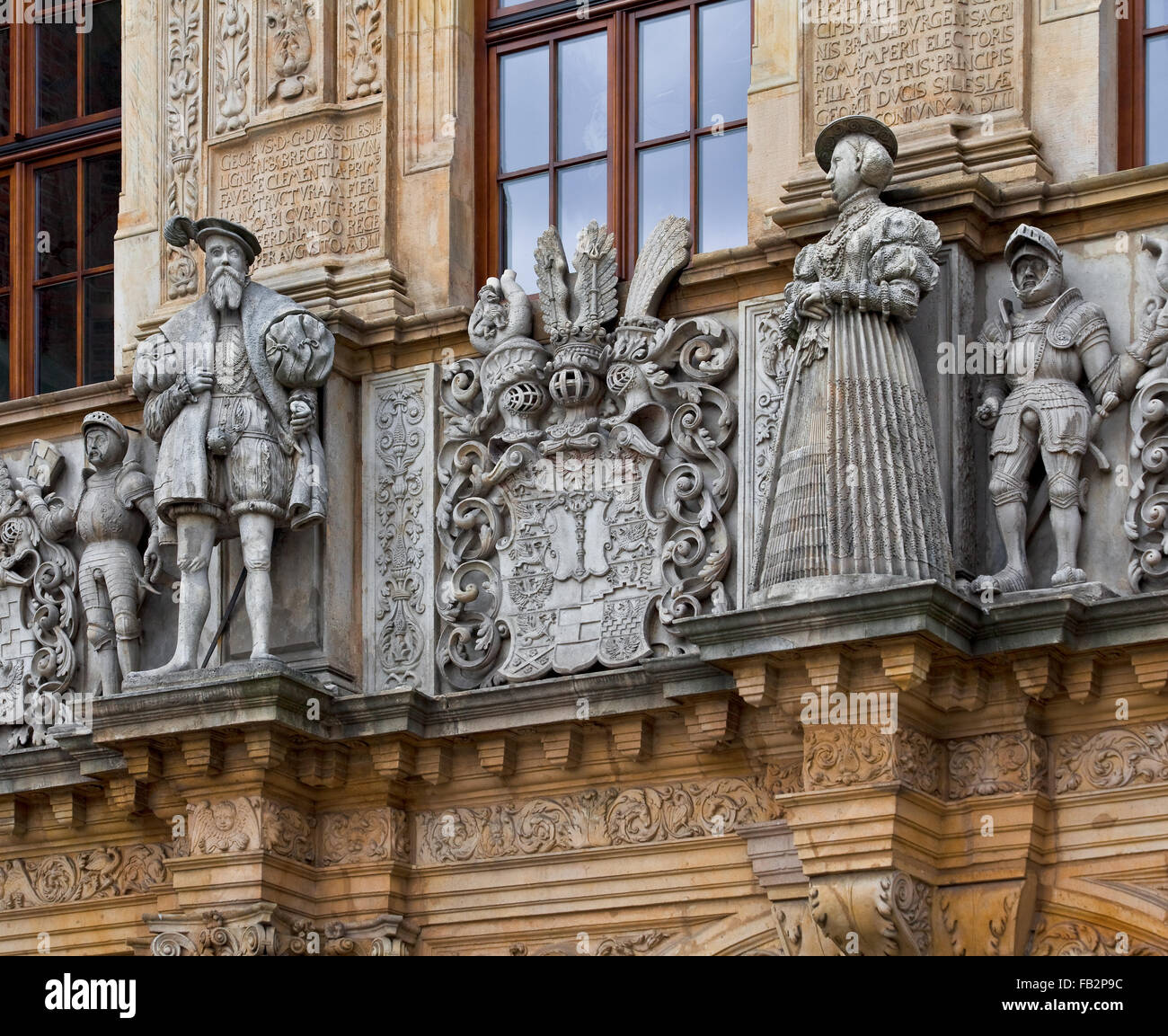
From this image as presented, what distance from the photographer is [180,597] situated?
14016 mm

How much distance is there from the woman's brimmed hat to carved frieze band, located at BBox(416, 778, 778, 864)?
8.57ft

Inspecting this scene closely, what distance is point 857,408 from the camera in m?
12.6

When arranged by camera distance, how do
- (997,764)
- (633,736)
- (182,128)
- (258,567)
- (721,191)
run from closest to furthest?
(997,764) → (633,736) → (258,567) → (721,191) → (182,128)

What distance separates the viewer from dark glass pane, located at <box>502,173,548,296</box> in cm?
1458

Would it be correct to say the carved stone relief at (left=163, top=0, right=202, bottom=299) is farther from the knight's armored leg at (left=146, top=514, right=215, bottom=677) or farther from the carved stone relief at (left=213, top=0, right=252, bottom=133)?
the knight's armored leg at (left=146, top=514, right=215, bottom=677)

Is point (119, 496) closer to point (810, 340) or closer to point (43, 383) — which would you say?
point (43, 383)

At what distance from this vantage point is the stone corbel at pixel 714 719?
1285 cm

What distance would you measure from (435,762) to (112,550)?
2.03 m

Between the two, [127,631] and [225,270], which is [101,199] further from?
[127,631]

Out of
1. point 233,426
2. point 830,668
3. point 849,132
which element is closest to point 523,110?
point 233,426

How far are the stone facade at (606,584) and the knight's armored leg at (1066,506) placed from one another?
0.18 feet

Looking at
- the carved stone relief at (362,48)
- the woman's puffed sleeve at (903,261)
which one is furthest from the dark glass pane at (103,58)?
the woman's puffed sleeve at (903,261)

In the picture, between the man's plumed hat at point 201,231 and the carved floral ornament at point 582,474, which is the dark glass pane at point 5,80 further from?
the carved floral ornament at point 582,474

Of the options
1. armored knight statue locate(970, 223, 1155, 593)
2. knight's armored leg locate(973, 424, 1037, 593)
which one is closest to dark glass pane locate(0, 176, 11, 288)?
armored knight statue locate(970, 223, 1155, 593)
